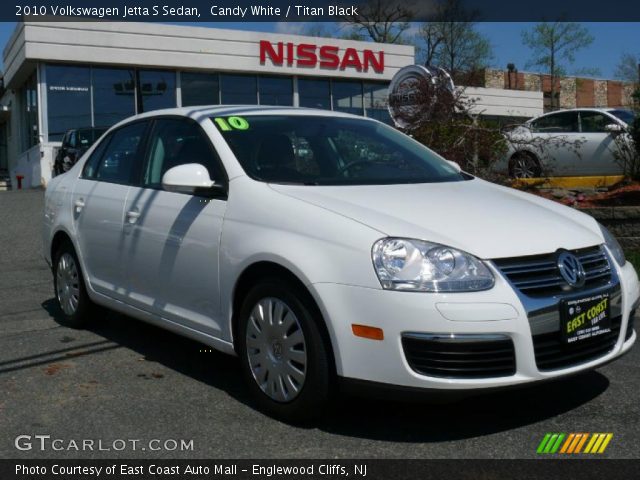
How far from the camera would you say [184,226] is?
15.1ft

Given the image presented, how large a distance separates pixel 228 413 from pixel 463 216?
1596mm

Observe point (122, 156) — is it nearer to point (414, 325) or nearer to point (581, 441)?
point (414, 325)

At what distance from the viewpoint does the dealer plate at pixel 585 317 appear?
3.64m

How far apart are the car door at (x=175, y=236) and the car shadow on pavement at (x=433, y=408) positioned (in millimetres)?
477

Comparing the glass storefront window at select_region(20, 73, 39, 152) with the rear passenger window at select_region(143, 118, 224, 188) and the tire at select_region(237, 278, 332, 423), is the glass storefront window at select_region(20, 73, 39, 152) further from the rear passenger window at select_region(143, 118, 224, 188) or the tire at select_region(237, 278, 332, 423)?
the tire at select_region(237, 278, 332, 423)

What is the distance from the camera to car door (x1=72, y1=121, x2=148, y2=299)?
17.6 ft

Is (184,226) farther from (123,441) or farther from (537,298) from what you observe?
(537,298)

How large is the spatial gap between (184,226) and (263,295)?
2.81ft

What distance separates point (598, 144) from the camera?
40.8 ft

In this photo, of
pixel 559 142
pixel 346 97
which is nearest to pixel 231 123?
pixel 559 142

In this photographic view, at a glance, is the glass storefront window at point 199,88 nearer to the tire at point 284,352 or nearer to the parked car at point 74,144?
the parked car at point 74,144

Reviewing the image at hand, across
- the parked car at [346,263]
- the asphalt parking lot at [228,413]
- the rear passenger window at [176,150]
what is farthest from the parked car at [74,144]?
the parked car at [346,263]

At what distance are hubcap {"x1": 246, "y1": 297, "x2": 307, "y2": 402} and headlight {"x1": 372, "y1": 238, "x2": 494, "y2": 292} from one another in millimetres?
564

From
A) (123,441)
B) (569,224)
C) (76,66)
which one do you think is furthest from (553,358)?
(76,66)
